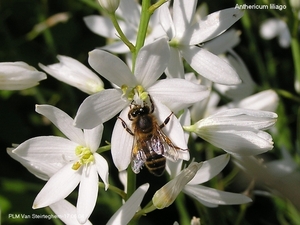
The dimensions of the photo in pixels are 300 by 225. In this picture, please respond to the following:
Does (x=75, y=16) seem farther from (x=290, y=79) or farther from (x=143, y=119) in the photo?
(x=143, y=119)

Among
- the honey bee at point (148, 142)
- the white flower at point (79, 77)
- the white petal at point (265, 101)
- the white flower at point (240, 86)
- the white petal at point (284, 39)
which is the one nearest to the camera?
the honey bee at point (148, 142)

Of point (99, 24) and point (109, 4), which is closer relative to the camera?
point (109, 4)

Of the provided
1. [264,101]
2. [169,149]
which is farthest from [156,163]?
[264,101]

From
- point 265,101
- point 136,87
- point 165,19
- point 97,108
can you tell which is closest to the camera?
point 97,108

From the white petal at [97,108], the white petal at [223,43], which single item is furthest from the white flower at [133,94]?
the white petal at [223,43]

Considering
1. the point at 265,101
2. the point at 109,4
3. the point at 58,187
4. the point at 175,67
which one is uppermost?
the point at 109,4

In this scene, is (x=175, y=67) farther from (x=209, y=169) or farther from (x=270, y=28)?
(x=270, y=28)

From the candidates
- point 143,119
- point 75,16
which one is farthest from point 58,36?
point 143,119

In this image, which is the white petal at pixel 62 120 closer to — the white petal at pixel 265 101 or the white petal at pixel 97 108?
the white petal at pixel 97 108
